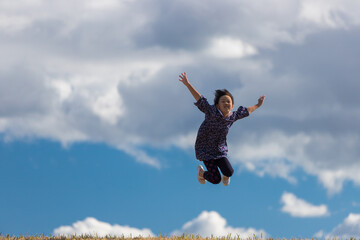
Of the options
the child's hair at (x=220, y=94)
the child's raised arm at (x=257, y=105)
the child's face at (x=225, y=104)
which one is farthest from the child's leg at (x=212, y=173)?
the child's raised arm at (x=257, y=105)

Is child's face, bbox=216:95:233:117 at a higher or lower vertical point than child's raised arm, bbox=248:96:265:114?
lower

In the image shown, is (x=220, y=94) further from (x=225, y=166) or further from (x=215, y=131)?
(x=225, y=166)

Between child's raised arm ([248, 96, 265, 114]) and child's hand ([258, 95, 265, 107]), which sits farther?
child's hand ([258, 95, 265, 107])

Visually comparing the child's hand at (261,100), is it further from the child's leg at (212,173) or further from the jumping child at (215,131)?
the child's leg at (212,173)

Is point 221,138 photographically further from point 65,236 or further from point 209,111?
point 65,236

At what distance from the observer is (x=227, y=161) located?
13141 mm

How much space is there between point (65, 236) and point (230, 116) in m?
4.85

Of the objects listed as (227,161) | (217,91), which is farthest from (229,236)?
(217,91)

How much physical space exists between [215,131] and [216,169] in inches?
36.8

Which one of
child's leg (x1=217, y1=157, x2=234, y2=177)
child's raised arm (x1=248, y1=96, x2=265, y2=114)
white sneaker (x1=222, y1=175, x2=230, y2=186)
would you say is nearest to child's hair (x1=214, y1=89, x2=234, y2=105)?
child's raised arm (x1=248, y1=96, x2=265, y2=114)

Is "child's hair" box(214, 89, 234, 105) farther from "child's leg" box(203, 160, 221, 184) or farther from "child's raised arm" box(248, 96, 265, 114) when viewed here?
"child's leg" box(203, 160, 221, 184)

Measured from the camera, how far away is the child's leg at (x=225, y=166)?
13031mm

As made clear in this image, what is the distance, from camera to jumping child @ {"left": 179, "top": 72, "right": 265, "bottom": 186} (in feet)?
42.2

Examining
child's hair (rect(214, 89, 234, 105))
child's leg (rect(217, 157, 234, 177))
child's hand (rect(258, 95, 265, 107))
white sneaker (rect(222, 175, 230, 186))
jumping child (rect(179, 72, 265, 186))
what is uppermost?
child's hand (rect(258, 95, 265, 107))
